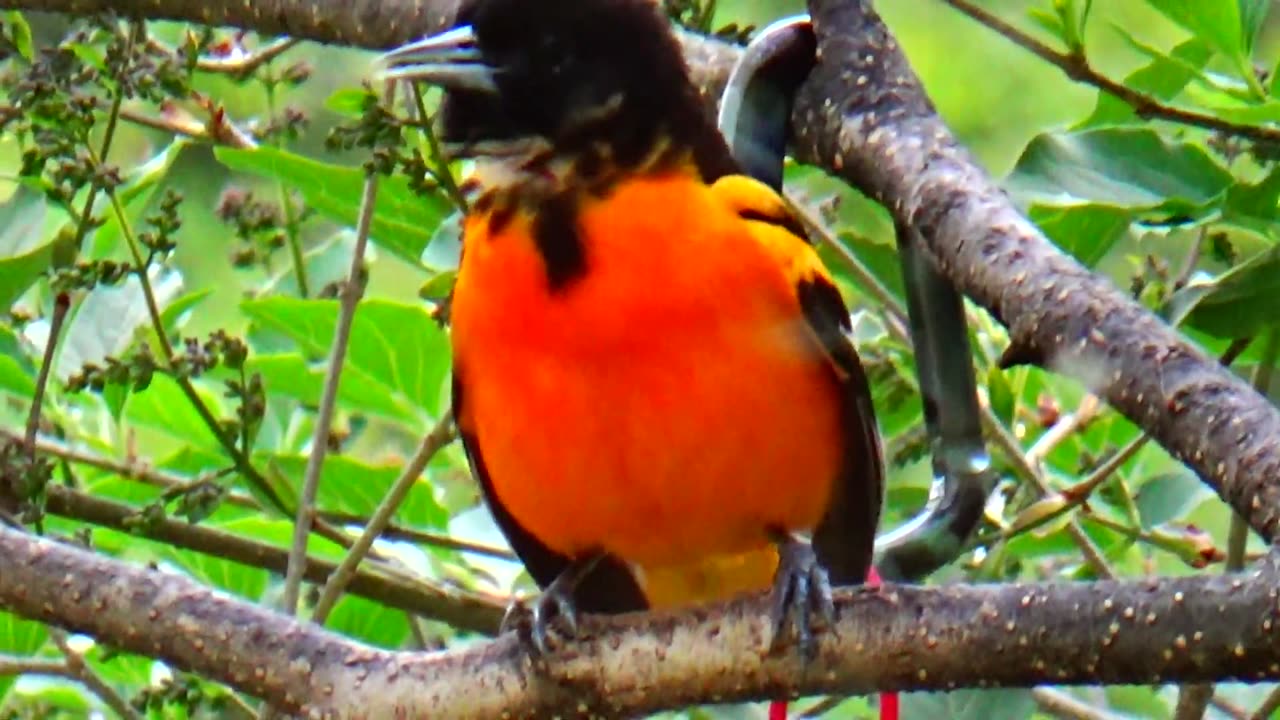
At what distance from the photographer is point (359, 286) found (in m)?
2.43

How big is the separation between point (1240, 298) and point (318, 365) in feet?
4.58

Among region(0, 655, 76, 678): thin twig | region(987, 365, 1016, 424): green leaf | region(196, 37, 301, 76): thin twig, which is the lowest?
region(0, 655, 76, 678): thin twig

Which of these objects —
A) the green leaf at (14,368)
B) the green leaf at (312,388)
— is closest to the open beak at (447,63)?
the green leaf at (312,388)

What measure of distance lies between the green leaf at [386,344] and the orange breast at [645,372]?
392 mm

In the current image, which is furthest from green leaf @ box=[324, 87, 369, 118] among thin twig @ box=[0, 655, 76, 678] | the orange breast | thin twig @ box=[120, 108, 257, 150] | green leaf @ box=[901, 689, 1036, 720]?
green leaf @ box=[901, 689, 1036, 720]

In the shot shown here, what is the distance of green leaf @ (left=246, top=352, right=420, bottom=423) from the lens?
2.75 m

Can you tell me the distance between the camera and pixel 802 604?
5.77ft

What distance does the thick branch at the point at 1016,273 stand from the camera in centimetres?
172

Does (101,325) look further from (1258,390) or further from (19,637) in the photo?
(1258,390)

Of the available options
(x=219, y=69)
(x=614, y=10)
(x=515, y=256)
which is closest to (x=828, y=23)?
(x=614, y=10)

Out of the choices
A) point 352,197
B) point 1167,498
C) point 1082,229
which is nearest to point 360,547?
point 352,197

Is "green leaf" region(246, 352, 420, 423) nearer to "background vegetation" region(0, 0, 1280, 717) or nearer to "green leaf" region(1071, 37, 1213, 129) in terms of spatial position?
"background vegetation" region(0, 0, 1280, 717)

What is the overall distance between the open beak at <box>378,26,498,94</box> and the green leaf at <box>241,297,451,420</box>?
1.53 feet

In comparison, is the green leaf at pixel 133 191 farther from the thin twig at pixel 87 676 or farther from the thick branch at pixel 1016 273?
the thick branch at pixel 1016 273
